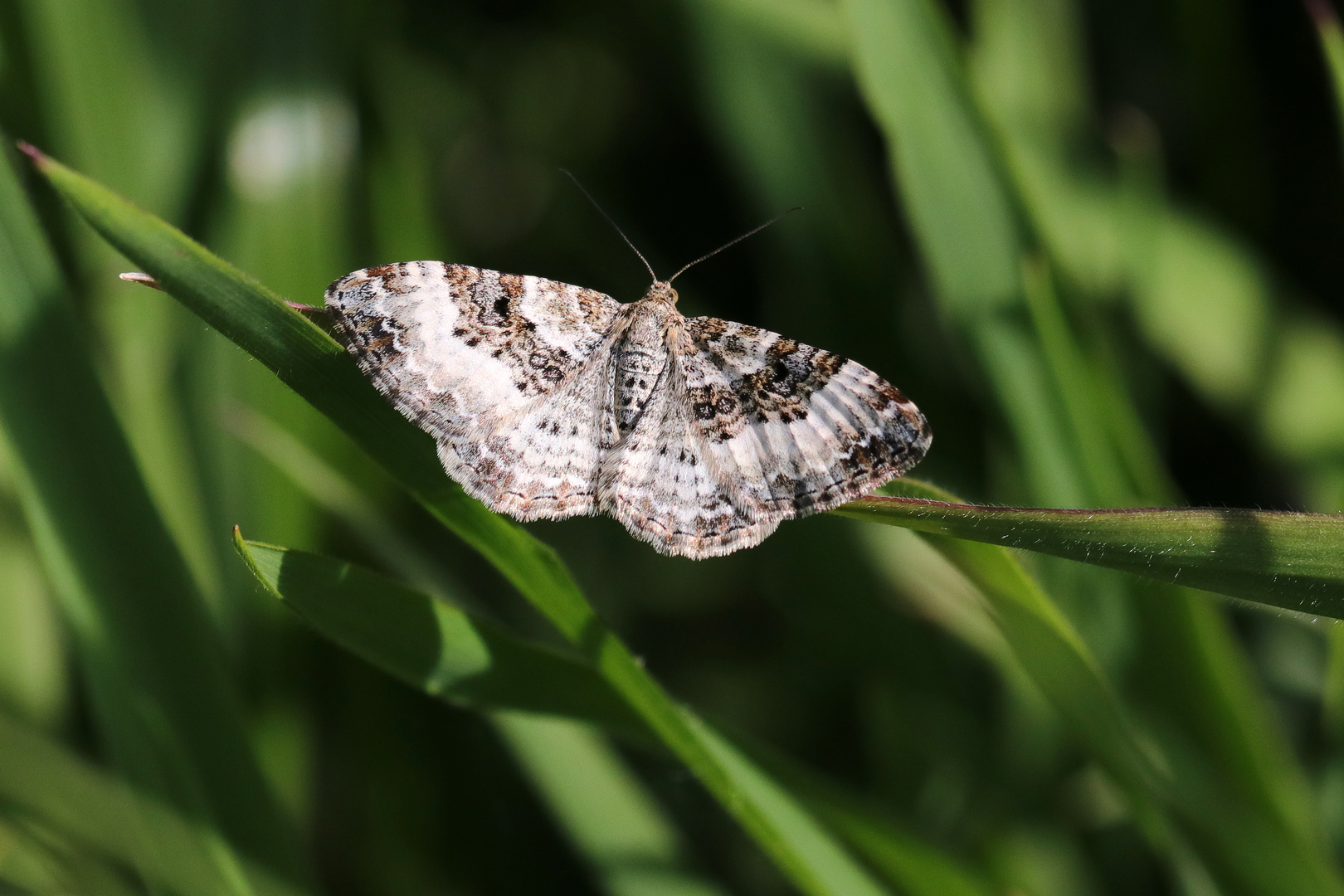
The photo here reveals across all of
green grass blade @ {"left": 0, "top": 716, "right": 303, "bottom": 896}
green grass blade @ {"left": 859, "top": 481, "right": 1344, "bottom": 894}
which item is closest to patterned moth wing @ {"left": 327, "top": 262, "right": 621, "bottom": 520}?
green grass blade @ {"left": 859, "top": 481, "right": 1344, "bottom": 894}

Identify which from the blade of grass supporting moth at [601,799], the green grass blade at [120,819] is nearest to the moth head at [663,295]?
the blade of grass supporting moth at [601,799]

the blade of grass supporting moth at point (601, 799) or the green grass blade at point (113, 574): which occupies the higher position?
the green grass blade at point (113, 574)

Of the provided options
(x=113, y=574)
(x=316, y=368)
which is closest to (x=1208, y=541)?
(x=316, y=368)

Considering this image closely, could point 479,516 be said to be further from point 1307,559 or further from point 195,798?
point 1307,559

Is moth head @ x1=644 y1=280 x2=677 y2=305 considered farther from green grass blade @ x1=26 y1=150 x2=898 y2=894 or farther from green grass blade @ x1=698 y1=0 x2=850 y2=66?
green grass blade @ x1=698 y1=0 x2=850 y2=66

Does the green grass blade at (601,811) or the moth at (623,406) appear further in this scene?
the green grass blade at (601,811)

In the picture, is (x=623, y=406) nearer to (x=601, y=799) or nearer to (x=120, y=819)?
(x=601, y=799)

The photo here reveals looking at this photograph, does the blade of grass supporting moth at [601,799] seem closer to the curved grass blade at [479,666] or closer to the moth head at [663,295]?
the curved grass blade at [479,666]
